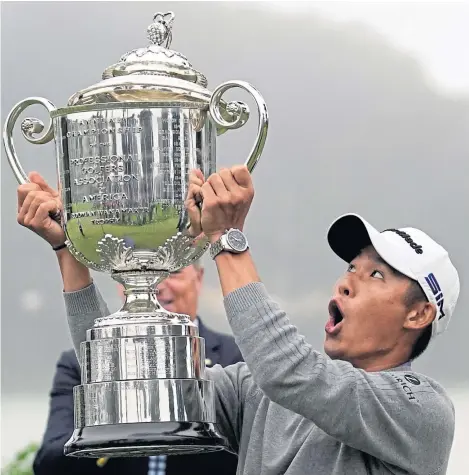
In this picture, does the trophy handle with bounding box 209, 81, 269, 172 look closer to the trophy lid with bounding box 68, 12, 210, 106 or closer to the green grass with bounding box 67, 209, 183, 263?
the trophy lid with bounding box 68, 12, 210, 106

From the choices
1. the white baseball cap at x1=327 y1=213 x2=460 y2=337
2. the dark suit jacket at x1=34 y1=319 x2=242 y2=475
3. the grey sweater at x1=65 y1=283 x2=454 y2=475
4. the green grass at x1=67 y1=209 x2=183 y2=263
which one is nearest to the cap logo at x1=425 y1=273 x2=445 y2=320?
the white baseball cap at x1=327 y1=213 x2=460 y2=337

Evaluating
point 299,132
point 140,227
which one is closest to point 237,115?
point 140,227

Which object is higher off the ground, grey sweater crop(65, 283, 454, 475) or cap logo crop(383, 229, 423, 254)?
cap logo crop(383, 229, 423, 254)

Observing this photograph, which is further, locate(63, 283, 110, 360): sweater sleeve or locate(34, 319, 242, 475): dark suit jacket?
locate(34, 319, 242, 475): dark suit jacket

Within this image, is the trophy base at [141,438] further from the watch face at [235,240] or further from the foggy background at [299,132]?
the foggy background at [299,132]

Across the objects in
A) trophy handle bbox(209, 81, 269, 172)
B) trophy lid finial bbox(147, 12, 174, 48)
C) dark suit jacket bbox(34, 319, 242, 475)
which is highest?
trophy lid finial bbox(147, 12, 174, 48)

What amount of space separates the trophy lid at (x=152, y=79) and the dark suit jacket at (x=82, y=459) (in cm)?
117

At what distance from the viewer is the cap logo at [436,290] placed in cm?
306

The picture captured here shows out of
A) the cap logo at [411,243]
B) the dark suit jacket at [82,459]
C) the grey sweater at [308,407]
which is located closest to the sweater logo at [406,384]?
the grey sweater at [308,407]

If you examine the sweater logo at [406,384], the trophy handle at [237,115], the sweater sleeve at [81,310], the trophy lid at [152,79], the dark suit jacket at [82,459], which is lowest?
the dark suit jacket at [82,459]

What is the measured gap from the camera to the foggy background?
491 cm

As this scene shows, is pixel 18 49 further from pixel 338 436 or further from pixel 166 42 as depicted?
pixel 338 436

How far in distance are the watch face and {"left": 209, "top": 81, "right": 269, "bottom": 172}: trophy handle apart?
0.37ft

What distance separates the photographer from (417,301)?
10.0ft
